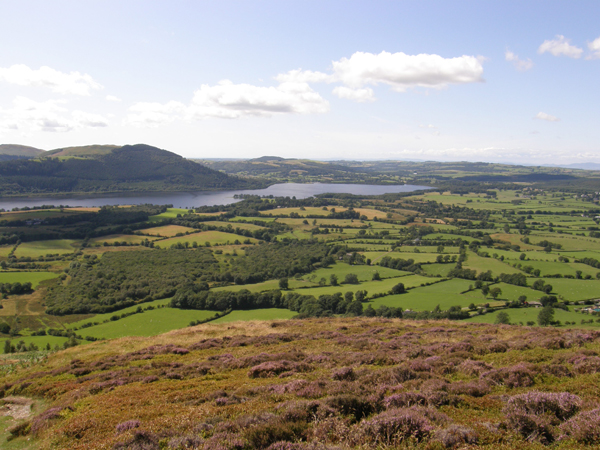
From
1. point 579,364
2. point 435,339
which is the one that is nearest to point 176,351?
point 435,339

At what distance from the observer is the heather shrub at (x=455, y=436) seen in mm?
7164

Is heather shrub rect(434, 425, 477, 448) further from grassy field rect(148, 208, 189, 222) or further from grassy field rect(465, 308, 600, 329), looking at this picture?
grassy field rect(148, 208, 189, 222)

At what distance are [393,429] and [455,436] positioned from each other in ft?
4.48

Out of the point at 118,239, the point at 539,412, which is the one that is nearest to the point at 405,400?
the point at 539,412

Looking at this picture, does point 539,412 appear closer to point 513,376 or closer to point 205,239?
point 513,376

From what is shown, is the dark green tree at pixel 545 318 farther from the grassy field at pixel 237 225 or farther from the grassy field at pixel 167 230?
the grassy field at pixel 167 230

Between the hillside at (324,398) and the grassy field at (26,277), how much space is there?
243 feet

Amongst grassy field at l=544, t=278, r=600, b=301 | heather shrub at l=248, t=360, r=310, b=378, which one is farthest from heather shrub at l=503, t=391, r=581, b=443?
grassy field at l=544, t=278, r=600, b=301

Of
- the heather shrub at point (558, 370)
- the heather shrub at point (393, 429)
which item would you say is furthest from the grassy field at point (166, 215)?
the heather shrub at point (393, 429)

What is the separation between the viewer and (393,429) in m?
7.80

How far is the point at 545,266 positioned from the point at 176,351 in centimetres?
8825

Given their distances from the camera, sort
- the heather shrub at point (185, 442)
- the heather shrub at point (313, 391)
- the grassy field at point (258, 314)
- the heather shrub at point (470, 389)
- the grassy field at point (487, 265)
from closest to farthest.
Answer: the heather shrub at point (185, 442) < the heather shrub at point (470, 389) < the heather shrub at point (313, 391) < the grassy field at point (258, 314) < the grassy field at point (487, 265)

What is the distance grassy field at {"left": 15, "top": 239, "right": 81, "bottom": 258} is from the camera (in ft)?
342

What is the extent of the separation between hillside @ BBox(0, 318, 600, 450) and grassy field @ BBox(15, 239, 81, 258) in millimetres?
106130
